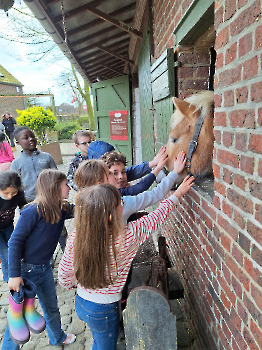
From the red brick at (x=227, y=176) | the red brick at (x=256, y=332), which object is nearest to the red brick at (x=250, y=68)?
the red brick at (x=227, y=176)

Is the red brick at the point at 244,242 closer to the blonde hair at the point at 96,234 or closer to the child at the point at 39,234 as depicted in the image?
the blonde hair at the point at 96,234

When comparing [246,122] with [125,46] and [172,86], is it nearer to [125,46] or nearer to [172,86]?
[172,86]

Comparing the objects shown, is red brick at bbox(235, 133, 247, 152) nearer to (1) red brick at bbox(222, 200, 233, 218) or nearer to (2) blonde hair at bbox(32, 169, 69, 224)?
(1) red brick at bbox(222, 200, 233, 218)

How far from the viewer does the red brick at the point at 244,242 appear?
1.07 meters

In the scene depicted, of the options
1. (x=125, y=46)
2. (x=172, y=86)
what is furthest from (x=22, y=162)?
(x=125, y=46)

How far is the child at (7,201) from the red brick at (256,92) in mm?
2468

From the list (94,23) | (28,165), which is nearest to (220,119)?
(28,165)

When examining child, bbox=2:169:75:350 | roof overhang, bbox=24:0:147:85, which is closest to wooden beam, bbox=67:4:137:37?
roof overhang, bbox=24:0:147:85

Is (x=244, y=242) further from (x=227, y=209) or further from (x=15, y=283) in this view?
A: (x=15, y=283)

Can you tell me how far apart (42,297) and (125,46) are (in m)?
6.09

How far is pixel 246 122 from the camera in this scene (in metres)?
1.04

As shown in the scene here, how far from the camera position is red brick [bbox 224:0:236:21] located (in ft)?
3.57

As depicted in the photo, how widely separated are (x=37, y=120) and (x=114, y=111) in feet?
16.0

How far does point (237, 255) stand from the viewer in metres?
1.19
